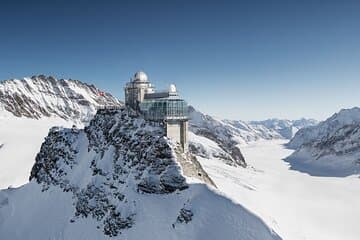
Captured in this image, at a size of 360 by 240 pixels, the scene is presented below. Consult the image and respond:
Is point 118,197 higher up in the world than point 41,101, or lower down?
lower down

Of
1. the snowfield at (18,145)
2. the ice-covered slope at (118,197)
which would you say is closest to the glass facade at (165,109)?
the ice-covered slope at (118,197)

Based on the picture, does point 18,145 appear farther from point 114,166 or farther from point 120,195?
point 120,195

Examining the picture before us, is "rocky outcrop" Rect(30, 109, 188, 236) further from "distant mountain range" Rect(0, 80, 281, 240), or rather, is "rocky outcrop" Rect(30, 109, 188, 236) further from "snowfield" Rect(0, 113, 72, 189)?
"snowfield" Rect(0, 113, 72, 189)

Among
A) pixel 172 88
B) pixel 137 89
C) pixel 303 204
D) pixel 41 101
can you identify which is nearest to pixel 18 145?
pixel 137 89

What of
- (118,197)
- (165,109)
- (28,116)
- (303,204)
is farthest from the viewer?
(28,116)

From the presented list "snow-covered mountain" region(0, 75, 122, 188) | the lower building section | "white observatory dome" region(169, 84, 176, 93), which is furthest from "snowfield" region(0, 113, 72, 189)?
the lower building section

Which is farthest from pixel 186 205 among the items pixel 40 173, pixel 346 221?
pixel 346 221

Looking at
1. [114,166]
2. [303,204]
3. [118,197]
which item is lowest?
[118,197]
